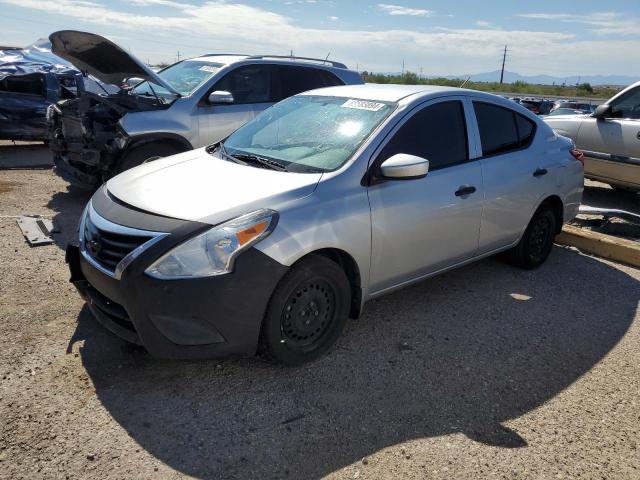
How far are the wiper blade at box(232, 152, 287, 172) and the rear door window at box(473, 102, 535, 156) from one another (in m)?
1.81

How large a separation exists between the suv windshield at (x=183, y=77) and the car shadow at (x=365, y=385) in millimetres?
3753

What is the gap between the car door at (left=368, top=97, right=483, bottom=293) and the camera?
359 cm

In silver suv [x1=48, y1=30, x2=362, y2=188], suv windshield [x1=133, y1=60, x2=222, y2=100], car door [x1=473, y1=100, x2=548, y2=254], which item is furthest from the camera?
suv windshield [x1=133, y1=60, x2=222, y2=100]

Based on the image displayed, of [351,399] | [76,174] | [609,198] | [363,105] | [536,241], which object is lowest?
[351,399]

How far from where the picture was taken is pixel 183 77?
23.2 feet

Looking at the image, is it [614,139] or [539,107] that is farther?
[539,107]

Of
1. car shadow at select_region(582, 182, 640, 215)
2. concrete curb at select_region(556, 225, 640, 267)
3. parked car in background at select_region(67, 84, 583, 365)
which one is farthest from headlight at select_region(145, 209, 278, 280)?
car shadow at select_region(582, 182, 640, 215)

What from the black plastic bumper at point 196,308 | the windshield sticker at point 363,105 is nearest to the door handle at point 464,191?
the windshield sticker at point 363,105

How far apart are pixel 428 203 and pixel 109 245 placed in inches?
84.0

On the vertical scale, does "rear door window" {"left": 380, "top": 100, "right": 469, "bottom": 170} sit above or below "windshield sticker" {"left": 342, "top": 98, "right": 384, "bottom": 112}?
below

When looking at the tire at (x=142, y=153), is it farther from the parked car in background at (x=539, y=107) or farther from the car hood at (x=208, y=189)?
the parked car in background at (x=539, y=107)

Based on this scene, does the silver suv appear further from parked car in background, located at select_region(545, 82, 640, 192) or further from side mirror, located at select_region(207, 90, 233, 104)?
parked car in background, located at select_region(545, 82, 640, 192)

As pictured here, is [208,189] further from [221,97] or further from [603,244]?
[603,244]

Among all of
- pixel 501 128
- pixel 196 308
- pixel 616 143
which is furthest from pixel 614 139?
pixel 196 308
